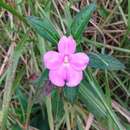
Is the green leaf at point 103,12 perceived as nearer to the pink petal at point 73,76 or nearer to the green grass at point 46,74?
the green grass at point 46,74

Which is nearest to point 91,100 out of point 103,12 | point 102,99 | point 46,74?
point 102,99

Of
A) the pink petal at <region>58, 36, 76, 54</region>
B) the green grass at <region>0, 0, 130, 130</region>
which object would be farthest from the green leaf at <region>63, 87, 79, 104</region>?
the pink petal at <region>58, 36, 76, 54</region>

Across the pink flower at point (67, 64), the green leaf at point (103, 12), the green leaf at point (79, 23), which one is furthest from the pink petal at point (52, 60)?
the green leaf at point (103, 12)

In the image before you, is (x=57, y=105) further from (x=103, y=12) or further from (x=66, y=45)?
(x=103, y=12)

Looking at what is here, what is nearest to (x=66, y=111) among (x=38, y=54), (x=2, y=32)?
(x=38, y=54)

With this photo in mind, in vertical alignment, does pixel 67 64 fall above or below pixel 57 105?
above

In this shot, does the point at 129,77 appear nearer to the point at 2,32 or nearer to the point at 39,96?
the point at 39,96
